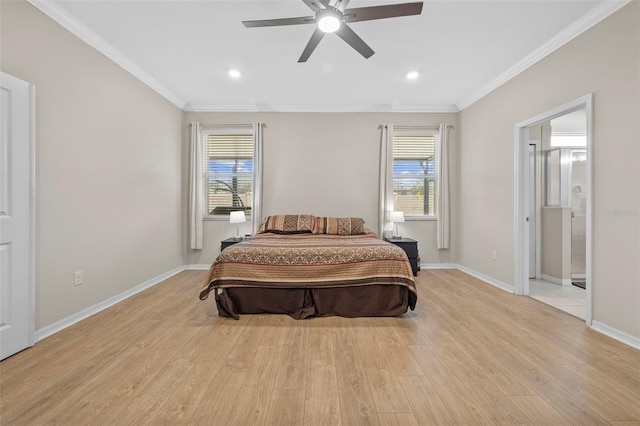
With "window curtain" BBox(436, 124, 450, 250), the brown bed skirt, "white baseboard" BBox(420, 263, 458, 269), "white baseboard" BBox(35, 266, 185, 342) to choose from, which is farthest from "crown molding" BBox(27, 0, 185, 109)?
"white baseboard" BBox(420, 263, 458, 269)

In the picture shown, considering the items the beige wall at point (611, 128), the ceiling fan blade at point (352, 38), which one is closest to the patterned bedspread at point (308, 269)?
the beige wall at point (611, 128)

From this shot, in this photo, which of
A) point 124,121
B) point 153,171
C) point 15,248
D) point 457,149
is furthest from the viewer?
point 457,149

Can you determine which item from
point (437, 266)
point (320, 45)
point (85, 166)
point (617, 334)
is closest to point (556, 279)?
point (437, 266)

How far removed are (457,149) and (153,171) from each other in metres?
4.72

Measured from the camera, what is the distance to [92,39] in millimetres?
2771

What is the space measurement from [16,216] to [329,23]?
2.65 m

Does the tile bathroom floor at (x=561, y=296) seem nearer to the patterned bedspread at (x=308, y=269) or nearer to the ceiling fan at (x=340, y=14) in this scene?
the patterned bedspread at (x=308, y=269)

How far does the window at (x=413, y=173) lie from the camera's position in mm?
4992

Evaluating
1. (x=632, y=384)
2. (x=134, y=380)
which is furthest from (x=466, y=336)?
(x=134, y=380)

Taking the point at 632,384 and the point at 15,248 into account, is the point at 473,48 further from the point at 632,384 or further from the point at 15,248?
the point at 15,248

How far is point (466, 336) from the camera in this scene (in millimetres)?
2309

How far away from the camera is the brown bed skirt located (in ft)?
8.98

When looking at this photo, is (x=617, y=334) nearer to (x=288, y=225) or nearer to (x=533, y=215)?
(x=533, y=215)

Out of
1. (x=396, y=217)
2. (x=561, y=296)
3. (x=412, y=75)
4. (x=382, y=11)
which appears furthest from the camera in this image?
(x=396, y=217)
